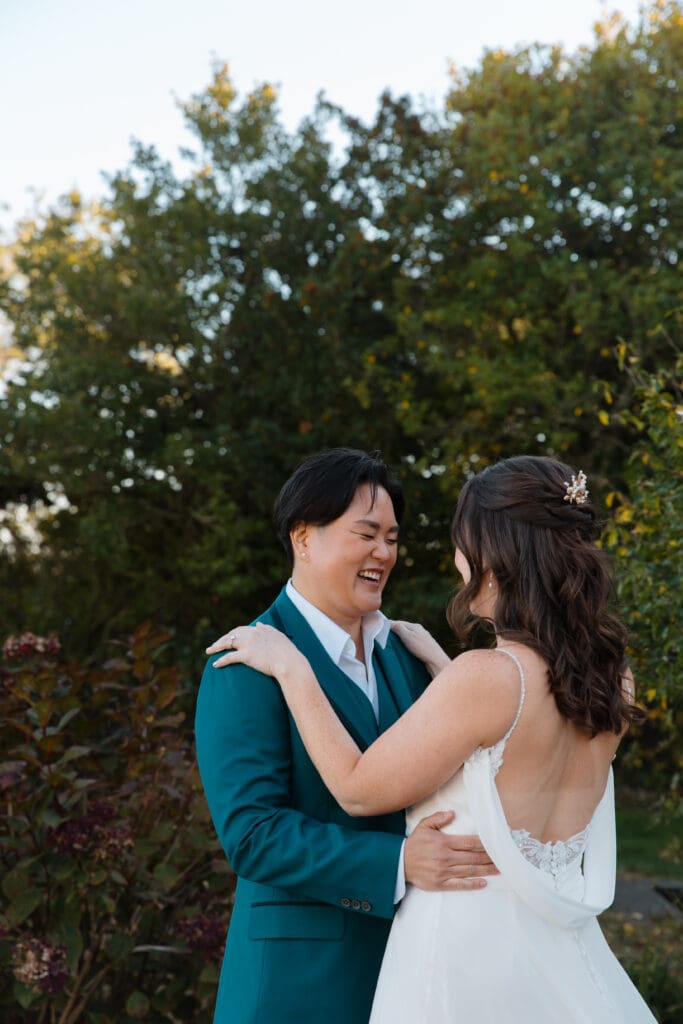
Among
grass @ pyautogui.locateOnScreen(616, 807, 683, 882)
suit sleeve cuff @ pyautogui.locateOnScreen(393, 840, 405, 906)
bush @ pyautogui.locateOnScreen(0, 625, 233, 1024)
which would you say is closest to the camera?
suit sleeve cuff @ pyautogui.locateOnScreen(393, 840, 405, 906)

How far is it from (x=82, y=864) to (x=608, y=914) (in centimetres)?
469

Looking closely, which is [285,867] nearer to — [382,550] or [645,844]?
[382,550]

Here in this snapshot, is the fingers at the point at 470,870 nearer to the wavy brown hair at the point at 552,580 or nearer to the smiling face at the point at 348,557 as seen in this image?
the wavy brown hair at the point at 552,580

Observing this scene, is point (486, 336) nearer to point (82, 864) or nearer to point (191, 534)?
point (191, 534)

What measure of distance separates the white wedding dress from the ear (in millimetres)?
631

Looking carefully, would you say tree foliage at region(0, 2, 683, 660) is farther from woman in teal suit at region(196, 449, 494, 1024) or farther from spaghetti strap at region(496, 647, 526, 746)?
spaghetti strap at region(496, 647, 526, 746)

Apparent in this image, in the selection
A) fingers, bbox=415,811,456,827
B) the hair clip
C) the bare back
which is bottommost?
fingers, bbox=415,811,456,827

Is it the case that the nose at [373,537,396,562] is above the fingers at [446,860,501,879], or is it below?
above

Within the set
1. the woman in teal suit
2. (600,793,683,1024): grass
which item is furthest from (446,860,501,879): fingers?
(600,793,683,1024): grass

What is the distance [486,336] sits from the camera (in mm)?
11938

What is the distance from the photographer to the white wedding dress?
2088mm

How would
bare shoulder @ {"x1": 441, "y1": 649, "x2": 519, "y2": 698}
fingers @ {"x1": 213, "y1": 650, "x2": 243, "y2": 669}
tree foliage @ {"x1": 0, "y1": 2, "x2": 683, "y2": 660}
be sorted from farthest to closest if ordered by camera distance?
1. tree foliage @ {"x1": 0, "y1": 2, "x2": 683, "y2": 660}
2. fingers @ {"x1": 213, "y1": 650, "x2": 243, "y2": 669}
3. bare shoulder @ {"x1": 441, "y1": 649, "x2": 519, "y2": 698}

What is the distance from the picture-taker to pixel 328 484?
253cm

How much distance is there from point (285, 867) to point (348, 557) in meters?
0.71
